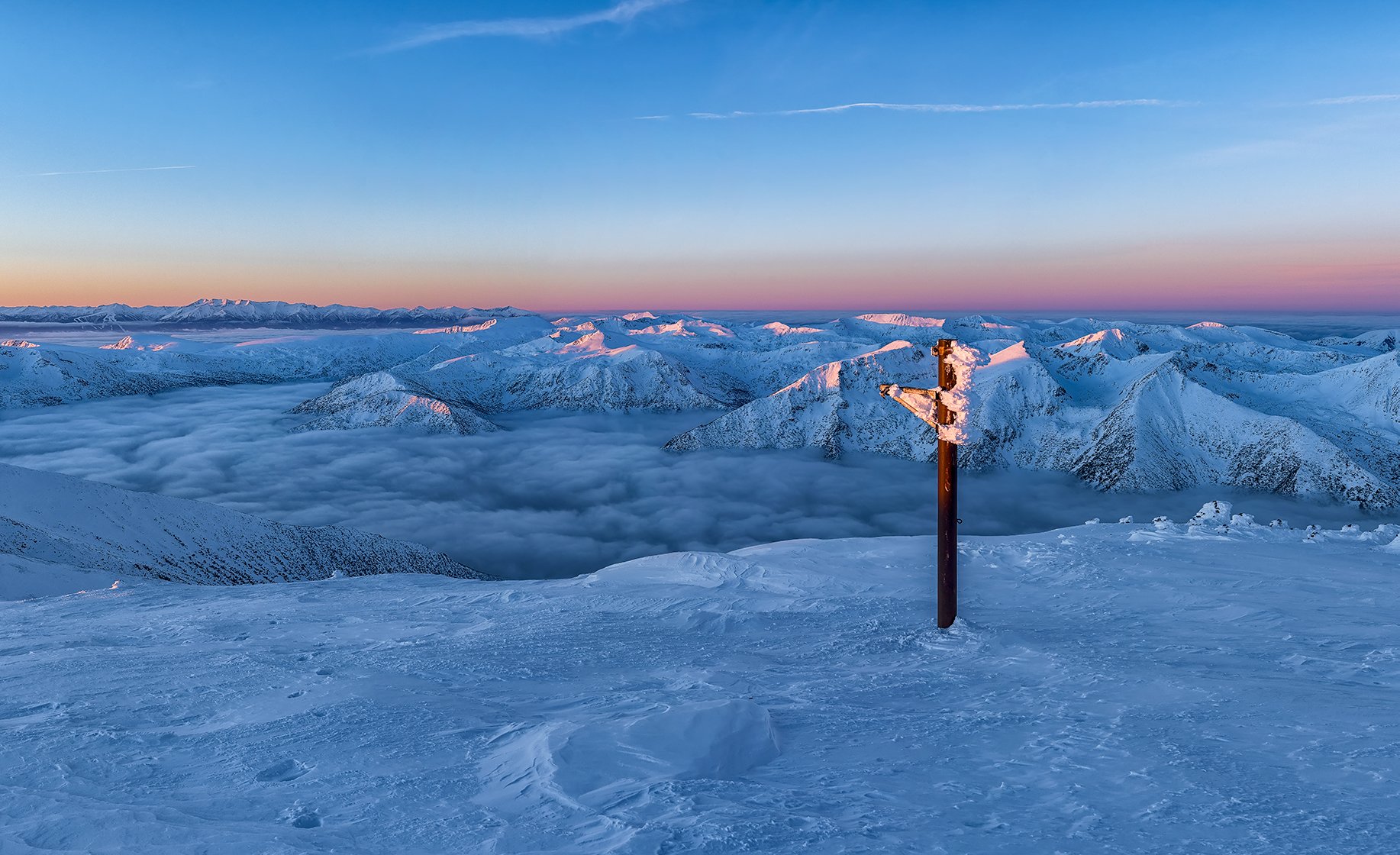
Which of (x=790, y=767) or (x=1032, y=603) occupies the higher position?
(x=790, y=767)

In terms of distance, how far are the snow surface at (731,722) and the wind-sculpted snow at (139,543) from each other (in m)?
46.1

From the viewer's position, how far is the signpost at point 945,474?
1348 centimetres

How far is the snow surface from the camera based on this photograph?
6.43m

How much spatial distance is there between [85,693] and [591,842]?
887cm

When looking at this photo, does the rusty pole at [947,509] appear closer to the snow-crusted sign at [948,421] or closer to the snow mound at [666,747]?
the snow-crusted sign at [948,421]

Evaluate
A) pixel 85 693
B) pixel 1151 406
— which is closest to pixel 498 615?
pixel 85 693

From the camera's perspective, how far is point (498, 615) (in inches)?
651

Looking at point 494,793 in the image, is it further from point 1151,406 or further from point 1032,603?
point 1151,406

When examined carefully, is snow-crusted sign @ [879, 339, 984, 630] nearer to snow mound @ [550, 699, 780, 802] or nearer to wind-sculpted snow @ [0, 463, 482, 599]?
snow mound @ [550, 699, 780, 802]

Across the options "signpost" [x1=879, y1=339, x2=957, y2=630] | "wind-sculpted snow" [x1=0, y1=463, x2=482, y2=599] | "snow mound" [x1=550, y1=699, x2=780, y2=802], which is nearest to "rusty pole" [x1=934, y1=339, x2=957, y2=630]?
"signpost" [x1=879, y1=339, x2=957, y2=630]

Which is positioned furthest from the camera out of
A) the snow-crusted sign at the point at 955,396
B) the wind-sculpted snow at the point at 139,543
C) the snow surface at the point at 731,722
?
the wind-sculpted snow at the point at 139,543

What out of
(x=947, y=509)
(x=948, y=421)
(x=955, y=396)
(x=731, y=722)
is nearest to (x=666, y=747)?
(x=731, y=722)

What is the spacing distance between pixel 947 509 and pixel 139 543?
7984cm

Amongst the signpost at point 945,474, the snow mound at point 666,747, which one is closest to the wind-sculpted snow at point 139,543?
the snow mound at point 666,747
